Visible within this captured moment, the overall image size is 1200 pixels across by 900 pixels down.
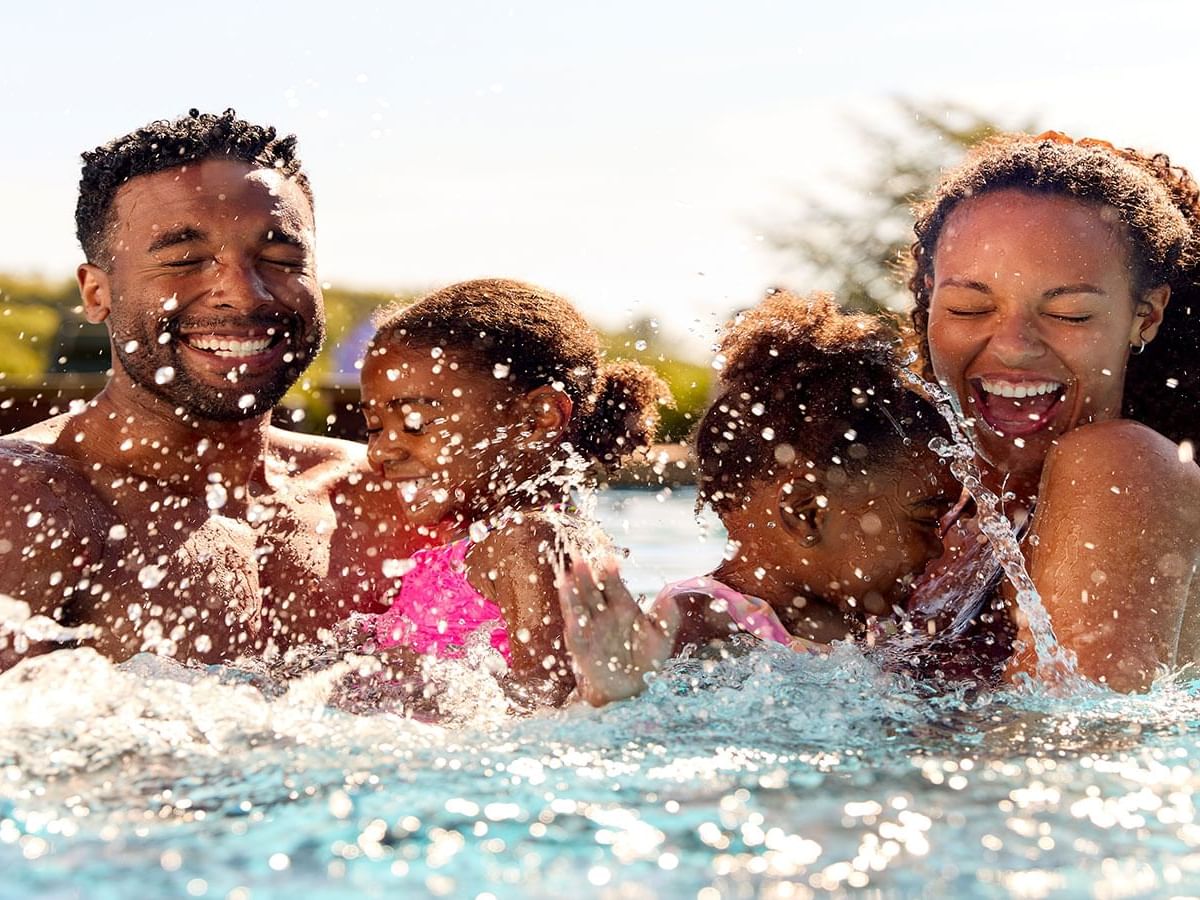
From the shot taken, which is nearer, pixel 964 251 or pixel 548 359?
pixel 964 251

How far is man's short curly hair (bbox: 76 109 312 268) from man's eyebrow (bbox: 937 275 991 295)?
1.93 metres

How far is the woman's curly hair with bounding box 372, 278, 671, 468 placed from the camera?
3.97 m

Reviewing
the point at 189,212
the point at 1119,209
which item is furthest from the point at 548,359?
the point at 1119,209

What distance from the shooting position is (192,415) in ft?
13.0

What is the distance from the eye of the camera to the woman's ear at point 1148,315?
3.65m

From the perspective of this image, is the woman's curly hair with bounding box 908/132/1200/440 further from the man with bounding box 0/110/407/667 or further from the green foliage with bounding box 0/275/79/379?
the green foliage with bounding box 0/275/79/379

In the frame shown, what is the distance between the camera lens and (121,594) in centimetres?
366

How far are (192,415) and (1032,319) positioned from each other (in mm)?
2268

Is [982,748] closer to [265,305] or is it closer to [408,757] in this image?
[408,757]

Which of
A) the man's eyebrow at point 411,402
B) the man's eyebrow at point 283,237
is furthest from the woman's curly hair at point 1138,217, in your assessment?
the man's eyebrow at point 283,237

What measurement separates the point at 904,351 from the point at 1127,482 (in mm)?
924

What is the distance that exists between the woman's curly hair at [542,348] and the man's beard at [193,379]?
255 mm

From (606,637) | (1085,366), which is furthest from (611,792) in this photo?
(1085,366)

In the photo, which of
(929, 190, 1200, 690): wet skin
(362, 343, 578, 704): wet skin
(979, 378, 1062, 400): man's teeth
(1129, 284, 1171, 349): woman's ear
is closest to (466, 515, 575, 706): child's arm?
(362, 343, 578, 704): wet skin
